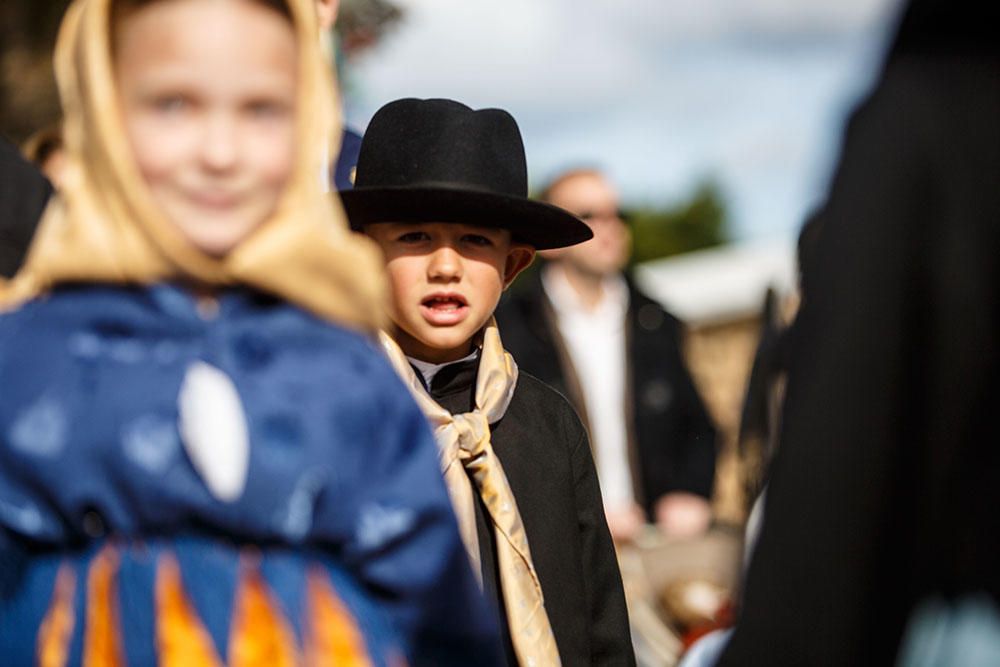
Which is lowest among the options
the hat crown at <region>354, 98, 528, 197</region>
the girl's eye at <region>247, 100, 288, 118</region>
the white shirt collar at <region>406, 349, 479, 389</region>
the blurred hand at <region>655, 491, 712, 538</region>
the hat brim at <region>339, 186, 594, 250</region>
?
the blurred hand at <region>655, 491, 712, 538</region>

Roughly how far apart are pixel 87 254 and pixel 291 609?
1.81ft

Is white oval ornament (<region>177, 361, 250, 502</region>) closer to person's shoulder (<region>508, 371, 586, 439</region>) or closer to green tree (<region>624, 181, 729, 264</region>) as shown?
person's shoulder (<region>508, 371, 586, 439</region>)

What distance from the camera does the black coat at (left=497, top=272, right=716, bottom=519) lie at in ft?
20.8

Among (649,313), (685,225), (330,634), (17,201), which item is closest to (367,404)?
(330,634)

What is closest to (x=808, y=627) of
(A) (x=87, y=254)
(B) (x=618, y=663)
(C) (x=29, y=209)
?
(A) (x=87, y=254)

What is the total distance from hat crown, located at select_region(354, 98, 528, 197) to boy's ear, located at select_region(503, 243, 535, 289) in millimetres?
120

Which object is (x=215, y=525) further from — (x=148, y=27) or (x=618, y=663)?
(x=618, y=663)

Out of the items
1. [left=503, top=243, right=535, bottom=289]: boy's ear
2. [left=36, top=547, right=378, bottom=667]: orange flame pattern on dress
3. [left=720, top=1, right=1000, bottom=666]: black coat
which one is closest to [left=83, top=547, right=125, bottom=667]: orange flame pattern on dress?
[left=36, top=547, right=378, bottom=667]: orange flame pattern on dress

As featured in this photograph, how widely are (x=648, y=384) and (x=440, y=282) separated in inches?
136

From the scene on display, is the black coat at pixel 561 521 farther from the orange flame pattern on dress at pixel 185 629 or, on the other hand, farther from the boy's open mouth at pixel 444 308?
the orange flame pattern on dress at pixel 185 629

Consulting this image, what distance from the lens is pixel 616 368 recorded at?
6.50 m

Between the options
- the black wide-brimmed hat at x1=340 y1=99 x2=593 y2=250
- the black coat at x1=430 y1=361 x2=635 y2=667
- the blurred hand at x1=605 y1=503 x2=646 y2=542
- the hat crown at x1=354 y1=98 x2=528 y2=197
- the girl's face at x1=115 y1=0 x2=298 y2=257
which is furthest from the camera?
the blurred hand at x1=605 y1=503 x2=646 y2=542

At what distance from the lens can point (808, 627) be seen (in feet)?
5.72

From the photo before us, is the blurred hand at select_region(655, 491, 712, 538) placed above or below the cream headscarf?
below
